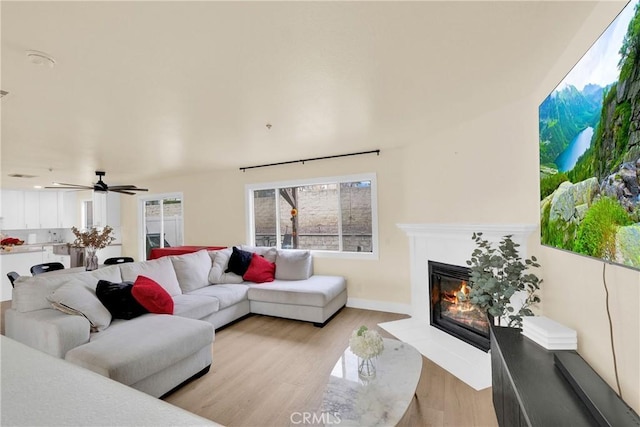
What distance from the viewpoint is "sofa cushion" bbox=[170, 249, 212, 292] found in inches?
143

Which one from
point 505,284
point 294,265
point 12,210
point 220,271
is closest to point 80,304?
point 220,271

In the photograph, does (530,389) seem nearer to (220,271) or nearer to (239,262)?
(239,262)

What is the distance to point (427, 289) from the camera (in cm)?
341

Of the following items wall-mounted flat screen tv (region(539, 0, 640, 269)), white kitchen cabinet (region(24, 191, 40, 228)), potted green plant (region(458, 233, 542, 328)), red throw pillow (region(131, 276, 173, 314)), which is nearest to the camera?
wall-mounted flat screen tv (region(539, 0, 640, 269))

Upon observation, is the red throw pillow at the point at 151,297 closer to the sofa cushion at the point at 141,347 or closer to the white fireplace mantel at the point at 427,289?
the sofa cushion at the point at 141,347

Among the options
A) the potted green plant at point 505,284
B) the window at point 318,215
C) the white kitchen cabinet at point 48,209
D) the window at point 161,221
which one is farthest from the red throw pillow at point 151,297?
the white kitchen cabinet at point 48,209

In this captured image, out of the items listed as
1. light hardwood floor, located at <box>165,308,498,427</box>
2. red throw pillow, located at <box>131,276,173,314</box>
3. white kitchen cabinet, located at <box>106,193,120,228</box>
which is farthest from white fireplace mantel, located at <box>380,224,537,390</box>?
white kitchen cabinet, located at <box>106,193,120,228</box>

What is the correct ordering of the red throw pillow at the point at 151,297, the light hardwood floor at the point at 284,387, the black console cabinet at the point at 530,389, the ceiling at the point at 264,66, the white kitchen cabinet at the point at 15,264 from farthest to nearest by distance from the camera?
the white kitchen cabinet at the point at 15,264 < the red throw pillow at the point at 151,297 < the light hardwood floor at the point at 284,387 < the ceiling at the point at 264,66 < the black console cabinet at the point at 530,389

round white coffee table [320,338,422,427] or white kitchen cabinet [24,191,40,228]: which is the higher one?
white kitchen cabinet [24,191,40,228]

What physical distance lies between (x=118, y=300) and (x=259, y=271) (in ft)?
6.07

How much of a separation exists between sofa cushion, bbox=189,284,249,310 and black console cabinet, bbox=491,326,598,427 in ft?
9.28

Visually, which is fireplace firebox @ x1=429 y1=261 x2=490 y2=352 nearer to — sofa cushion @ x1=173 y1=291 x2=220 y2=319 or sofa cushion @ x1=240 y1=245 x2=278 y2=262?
sofa cushion @ x1=240 y1=245 x2=278 y2=262

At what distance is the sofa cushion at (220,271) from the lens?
4.10 m

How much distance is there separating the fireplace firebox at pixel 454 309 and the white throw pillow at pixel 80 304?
330 cm
